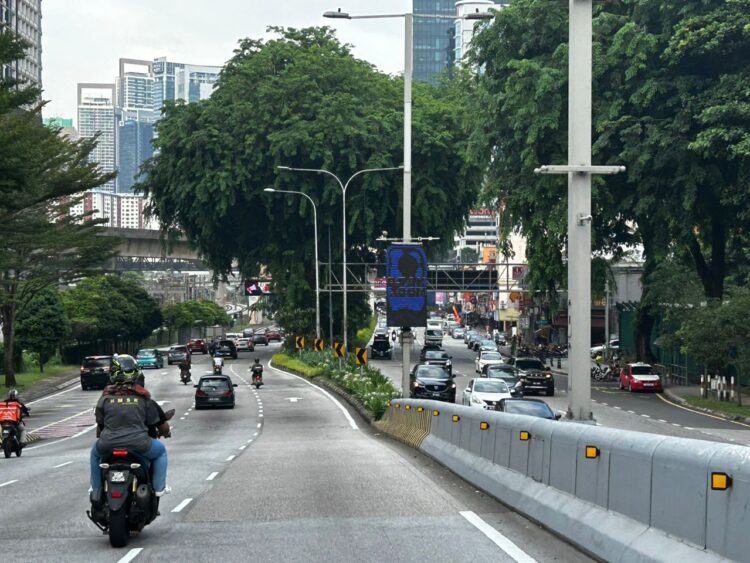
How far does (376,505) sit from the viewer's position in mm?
14555

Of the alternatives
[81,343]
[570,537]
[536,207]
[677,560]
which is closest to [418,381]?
[536,207]

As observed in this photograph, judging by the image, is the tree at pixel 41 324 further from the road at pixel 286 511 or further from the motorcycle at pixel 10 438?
the motorcycle at pixel 10 438

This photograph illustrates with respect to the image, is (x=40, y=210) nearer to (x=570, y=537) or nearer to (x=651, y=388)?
(x=651, y=388)

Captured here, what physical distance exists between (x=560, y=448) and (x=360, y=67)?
68305mm

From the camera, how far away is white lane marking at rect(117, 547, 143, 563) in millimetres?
10680

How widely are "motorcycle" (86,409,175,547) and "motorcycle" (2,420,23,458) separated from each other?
16.9m

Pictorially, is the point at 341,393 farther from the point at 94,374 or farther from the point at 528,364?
the point at 94,374

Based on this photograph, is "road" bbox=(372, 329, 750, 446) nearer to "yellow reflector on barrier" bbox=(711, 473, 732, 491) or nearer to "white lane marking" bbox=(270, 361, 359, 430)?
"white lane marking" bbox=(270, 361, 359, 430)

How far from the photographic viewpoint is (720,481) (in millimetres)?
8078

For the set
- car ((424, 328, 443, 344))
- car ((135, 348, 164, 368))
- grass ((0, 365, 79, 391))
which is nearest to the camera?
grass ((0, 365, 79, 391))

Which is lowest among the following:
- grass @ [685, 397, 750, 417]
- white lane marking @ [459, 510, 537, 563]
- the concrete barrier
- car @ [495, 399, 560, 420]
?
grass @ [685, 397, 750, 417]

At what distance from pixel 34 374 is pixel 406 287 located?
1984 inches

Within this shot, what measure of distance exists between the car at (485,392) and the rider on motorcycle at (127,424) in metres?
26.5

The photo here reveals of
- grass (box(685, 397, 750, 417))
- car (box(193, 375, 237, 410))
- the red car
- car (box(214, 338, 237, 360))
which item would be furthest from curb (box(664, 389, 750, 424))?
car (box(214, 338, 237, 360))
